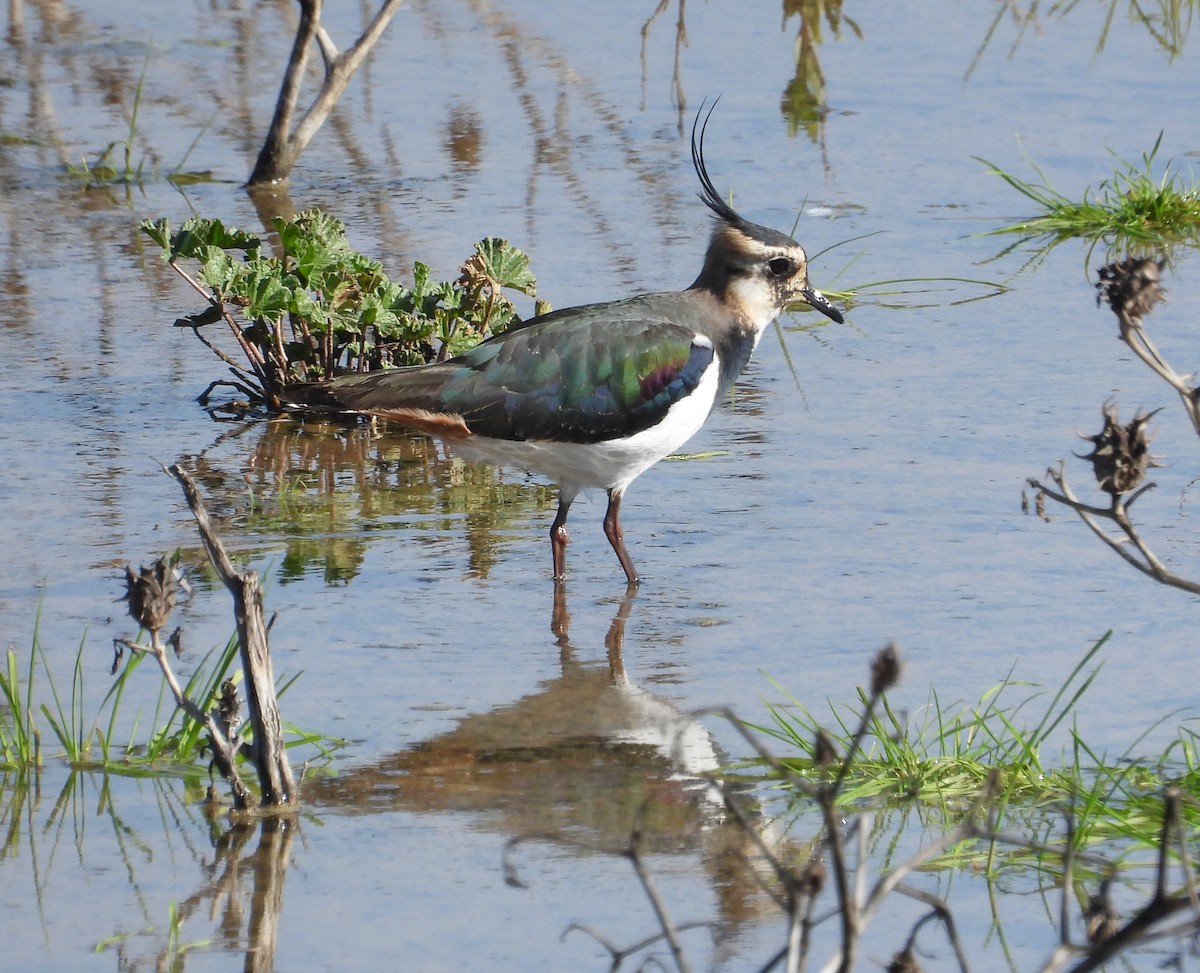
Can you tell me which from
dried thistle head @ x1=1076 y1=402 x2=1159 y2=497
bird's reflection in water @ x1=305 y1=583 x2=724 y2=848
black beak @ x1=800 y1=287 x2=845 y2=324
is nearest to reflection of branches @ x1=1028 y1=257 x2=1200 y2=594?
dried thistle head @ x1=1076 y1=402 x2=1159 y2=497

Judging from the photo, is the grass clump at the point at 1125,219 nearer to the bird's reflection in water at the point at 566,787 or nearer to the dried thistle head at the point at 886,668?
the bird's reflection in water at the point at 566,787

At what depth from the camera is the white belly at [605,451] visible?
20.2 ft

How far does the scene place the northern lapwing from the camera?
614 centimetres

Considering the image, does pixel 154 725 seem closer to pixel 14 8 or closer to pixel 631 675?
pixel 631 675

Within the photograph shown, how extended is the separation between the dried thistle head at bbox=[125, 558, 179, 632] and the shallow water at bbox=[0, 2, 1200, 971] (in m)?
0.58

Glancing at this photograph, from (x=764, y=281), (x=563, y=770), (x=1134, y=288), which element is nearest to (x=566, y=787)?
(x=563, y=770)

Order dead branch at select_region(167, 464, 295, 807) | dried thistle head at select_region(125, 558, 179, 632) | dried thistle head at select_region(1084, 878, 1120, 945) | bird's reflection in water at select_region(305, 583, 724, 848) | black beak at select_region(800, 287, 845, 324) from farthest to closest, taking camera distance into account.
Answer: black beak at select_region(800, 287, 845, 324), bird's reflection in water at select_region(305, 583, 724, 848), dead branch at select_region(167, 464, 295, 807), dried thistle head at select_region(125, 558, 179, 632), dried thistle head at select_region(1084, 878, 1120, 945)

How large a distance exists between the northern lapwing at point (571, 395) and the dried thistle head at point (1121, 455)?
9.65 ft

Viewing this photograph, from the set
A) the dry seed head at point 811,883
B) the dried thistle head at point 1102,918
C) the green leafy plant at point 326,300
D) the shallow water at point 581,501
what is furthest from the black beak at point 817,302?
the dry seed head at point 811,883

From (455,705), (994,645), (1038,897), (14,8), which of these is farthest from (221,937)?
(14,8)

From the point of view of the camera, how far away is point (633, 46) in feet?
42.7

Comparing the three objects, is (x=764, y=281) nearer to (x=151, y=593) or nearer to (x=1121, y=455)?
(x=151, y=593)

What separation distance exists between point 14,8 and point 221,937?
11.0 m

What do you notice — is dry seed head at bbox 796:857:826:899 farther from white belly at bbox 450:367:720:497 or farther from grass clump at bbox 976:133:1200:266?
grass clump at bbox 976:133:1200:266
